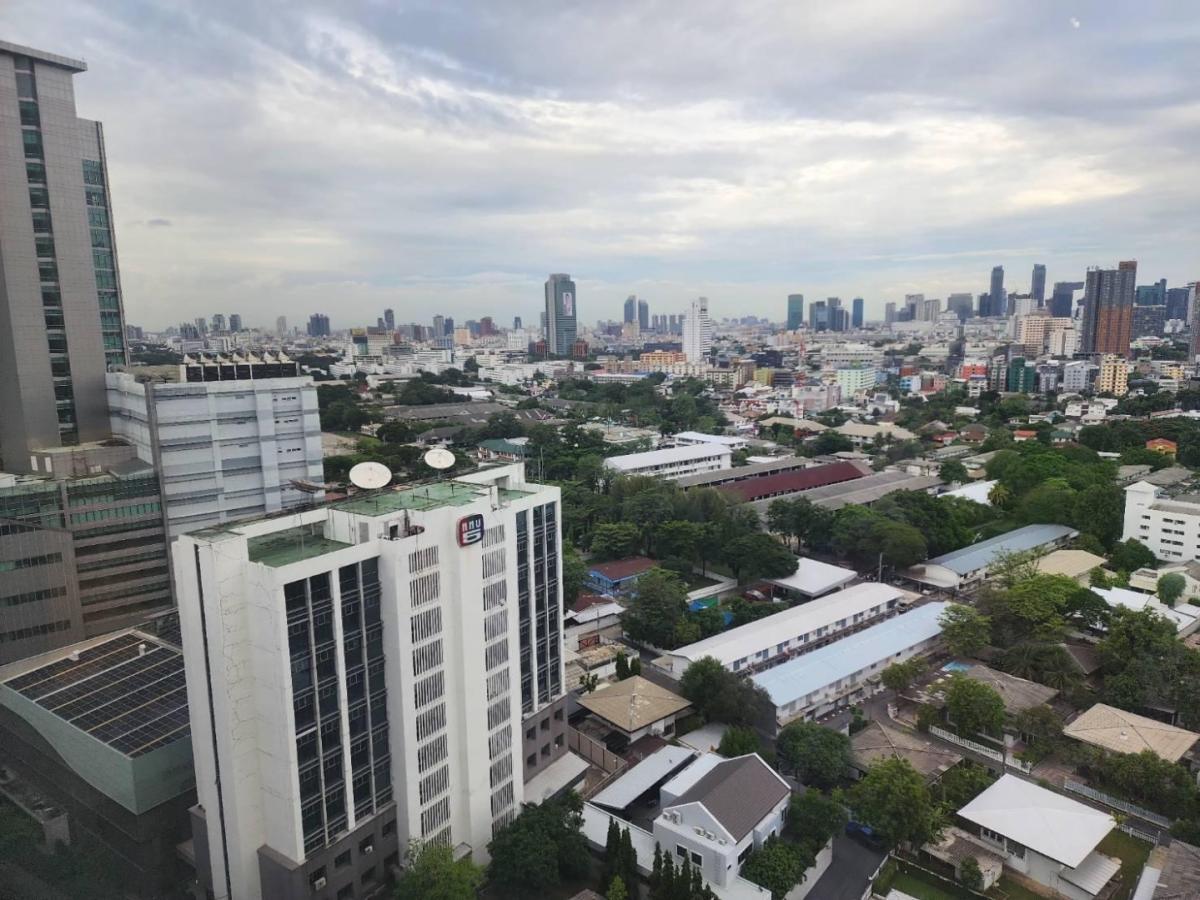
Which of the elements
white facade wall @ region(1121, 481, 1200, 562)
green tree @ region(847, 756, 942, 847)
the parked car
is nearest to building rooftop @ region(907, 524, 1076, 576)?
white facade wall @ region(1121, 481, 1200, 562)

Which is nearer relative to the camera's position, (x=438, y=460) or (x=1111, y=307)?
(x=438, y=460)

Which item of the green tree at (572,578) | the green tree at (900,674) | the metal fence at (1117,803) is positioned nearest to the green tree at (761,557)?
the green tree at (572,578)

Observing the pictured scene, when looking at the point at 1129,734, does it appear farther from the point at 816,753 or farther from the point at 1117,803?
the point at 816,753

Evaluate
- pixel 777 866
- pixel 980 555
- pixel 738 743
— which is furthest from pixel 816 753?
pixel 980 555

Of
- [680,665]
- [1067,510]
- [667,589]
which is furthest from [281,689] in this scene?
[1067,510]

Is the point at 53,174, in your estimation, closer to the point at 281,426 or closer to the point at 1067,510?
the point at 281,426

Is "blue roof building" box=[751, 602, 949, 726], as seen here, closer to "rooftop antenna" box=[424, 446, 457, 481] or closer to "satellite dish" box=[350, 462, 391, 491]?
"rooftop antenna" box=[424, 446, 457, 481]
